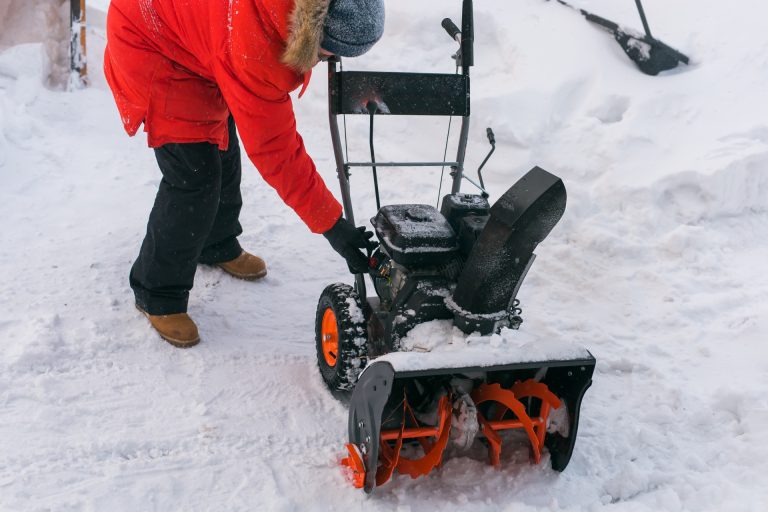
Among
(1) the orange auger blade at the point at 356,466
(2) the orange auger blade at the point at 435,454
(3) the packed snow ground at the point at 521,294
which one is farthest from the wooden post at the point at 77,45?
(2) the orange auger blade at the point at 435,454

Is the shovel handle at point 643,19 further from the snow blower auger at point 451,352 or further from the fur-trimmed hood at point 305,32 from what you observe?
Answer: the fur-trimmed hood at point 305,32

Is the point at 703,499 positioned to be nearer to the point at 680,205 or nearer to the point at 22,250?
the point at 680,205

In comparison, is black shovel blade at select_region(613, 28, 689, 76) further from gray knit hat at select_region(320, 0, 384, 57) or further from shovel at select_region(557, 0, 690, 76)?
gray knit hat at select_region(320, 0, 384, 57)

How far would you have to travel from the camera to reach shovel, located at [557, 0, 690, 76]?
4906 mm

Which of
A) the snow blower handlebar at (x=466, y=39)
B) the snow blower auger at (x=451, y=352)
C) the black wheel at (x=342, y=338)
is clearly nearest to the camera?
the snow blower auger at (x=451, y=352)

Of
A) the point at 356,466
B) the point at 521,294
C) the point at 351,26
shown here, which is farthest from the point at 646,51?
the point at 356,466

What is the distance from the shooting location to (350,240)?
101 inches

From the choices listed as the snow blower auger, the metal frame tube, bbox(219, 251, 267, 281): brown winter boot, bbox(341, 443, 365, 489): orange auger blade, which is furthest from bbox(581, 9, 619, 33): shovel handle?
bbox(341, 443, 365, 489): orange auger blade

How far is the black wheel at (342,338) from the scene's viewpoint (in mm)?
2561

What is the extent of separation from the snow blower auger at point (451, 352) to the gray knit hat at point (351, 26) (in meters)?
0.50

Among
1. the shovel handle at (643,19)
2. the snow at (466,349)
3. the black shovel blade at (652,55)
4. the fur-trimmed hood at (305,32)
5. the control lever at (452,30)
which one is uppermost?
the fur-trimmed hood at (305,32)

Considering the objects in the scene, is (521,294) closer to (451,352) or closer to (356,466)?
(451,352)

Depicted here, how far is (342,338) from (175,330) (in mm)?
822

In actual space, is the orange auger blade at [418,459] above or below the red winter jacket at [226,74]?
below
